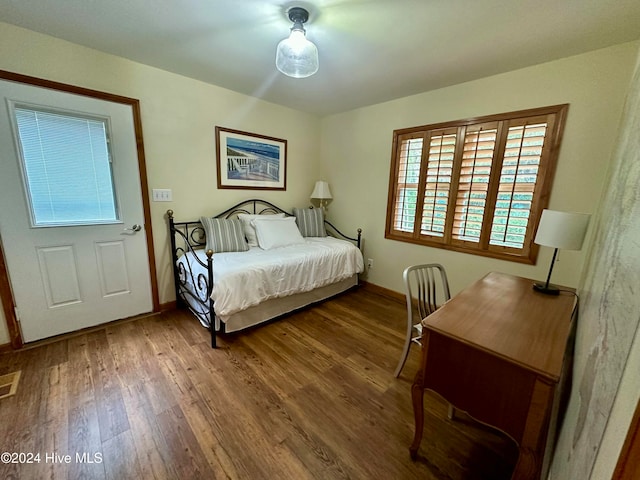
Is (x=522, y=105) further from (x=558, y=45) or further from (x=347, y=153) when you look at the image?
(x=347, y=153)

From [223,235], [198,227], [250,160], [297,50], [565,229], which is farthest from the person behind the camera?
[250,160]

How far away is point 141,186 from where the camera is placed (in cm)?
242

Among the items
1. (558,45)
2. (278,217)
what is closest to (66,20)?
(278,217)

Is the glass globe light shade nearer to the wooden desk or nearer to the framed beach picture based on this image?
the framed beach picture

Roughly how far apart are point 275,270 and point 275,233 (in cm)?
76

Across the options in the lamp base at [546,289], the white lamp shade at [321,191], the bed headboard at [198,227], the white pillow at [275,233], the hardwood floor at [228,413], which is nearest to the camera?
the hardwood floor at [228,413]

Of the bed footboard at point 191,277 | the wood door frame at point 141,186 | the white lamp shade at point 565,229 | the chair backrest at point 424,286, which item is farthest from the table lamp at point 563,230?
the wood door frame at point 141,186

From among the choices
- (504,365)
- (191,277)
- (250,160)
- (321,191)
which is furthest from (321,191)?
(504,365)

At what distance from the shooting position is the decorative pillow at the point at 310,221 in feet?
11.7

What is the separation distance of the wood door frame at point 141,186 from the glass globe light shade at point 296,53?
1.54 meters

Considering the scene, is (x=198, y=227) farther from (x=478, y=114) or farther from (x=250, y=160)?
(x=478, y=114)

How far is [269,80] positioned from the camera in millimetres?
2576

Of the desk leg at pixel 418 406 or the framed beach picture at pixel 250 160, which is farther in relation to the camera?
the framed beach picture at pixel 250 160

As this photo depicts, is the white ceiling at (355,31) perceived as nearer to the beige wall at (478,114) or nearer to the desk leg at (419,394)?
the beige wall at (478,114)
